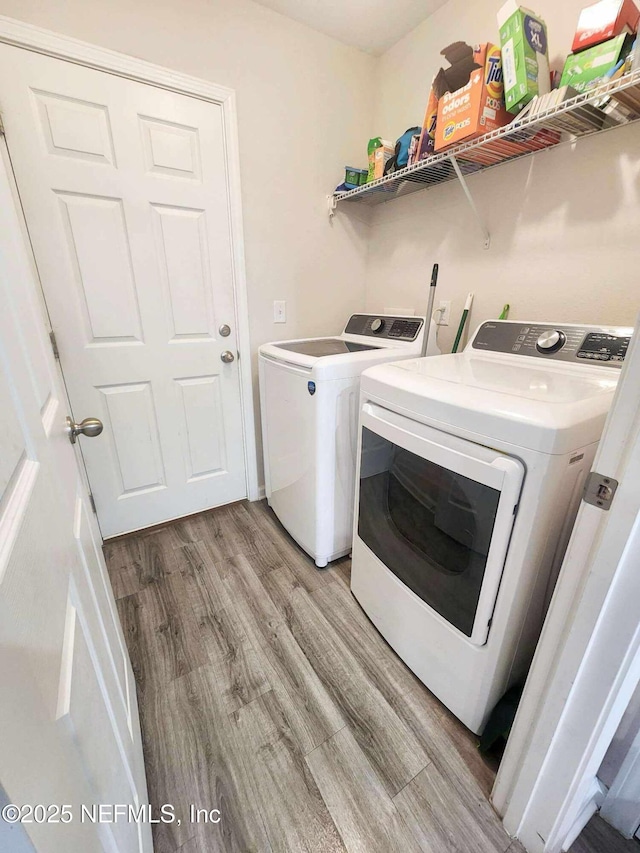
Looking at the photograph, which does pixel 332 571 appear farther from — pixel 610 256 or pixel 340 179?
pixel 340 179

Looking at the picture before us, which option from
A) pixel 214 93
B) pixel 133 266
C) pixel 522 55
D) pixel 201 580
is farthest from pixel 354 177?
pixel 201 580

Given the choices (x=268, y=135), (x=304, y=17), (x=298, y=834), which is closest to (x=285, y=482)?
(x=298, y=834)

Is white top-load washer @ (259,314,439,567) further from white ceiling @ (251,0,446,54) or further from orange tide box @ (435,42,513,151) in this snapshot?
white ceiling @ (251,0,446,54)

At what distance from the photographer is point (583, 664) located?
65 cm

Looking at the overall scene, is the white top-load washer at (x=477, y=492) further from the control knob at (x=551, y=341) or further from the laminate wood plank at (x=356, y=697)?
the laminate wood plank at (x=356, y=697)

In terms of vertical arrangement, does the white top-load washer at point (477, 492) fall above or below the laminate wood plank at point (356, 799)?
above

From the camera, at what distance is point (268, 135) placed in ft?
5.76

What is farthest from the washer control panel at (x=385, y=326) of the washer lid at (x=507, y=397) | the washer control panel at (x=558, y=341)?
the washer lid at (x=507, y=397)

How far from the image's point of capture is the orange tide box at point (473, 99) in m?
1.15

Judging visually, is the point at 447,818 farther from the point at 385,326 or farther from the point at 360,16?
the point at 360,16

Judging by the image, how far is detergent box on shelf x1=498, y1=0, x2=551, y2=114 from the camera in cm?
108

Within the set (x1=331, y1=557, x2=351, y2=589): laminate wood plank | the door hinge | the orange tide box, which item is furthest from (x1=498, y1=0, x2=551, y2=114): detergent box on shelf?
(x1=331, y1=557, x2=351, y2=589): laminate wood plank

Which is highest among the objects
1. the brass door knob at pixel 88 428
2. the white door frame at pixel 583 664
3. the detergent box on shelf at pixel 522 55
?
the detergent box on shelf at pixel 522 55

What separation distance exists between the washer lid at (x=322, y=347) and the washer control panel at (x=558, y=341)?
555mm
